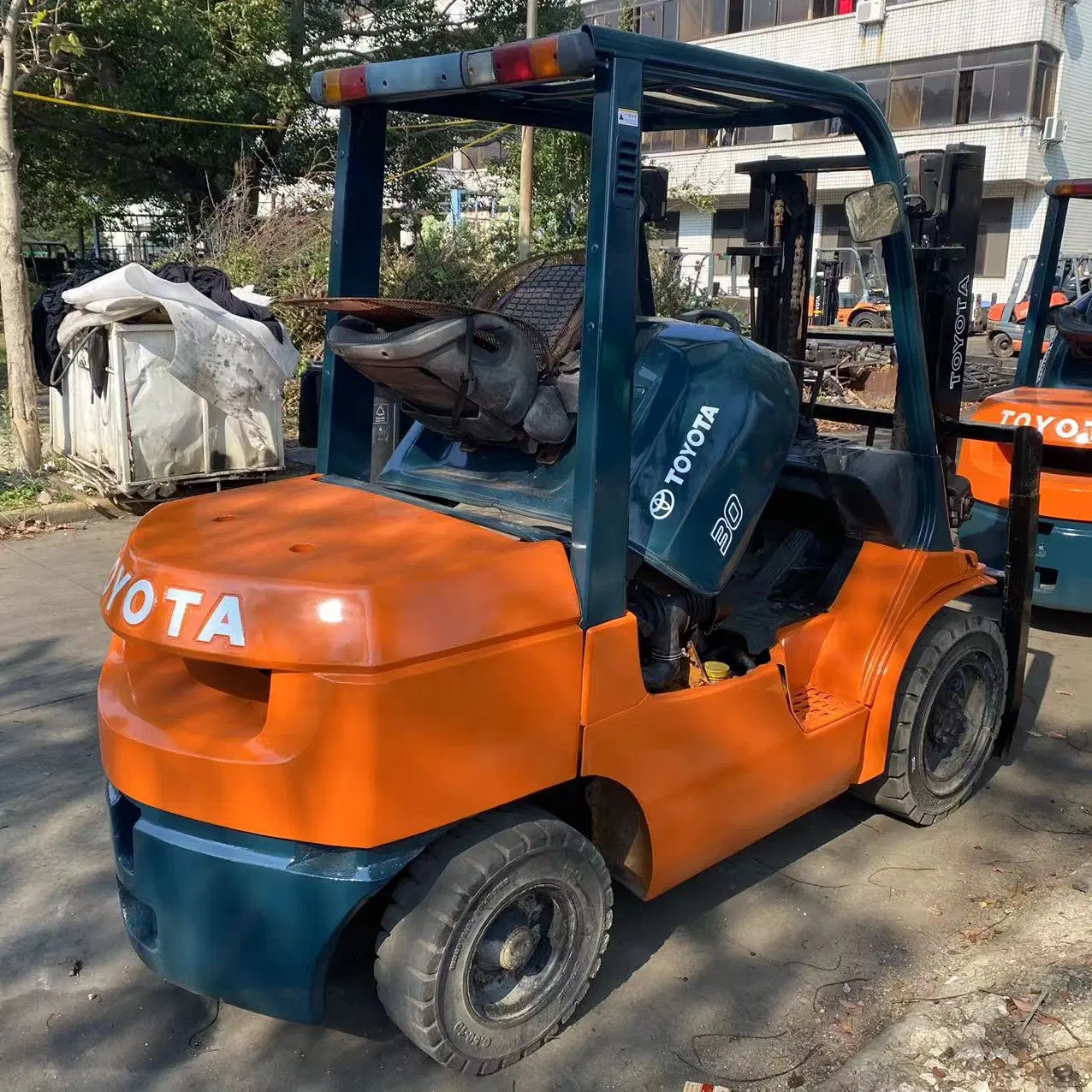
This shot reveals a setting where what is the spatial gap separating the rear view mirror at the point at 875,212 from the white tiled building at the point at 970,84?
28.9m

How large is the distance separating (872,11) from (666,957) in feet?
122

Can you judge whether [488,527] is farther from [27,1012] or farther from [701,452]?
[27,1012]

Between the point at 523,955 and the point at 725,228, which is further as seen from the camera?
the point at 725,228

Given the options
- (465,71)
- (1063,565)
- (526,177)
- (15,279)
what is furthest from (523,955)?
(526,177)

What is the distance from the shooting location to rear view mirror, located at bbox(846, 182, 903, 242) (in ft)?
11.1

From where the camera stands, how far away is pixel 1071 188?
6258 millimetres

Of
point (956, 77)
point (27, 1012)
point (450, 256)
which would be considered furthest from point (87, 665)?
point (956, 77)

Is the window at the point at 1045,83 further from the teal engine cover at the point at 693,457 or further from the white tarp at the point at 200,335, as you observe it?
the teal engine cover at the point at 693,457

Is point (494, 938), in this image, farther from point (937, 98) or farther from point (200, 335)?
point (937, 98)

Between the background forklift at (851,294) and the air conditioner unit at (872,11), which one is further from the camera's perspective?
the air conditioner unit at (872,11)

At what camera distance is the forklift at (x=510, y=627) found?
8.17 ft

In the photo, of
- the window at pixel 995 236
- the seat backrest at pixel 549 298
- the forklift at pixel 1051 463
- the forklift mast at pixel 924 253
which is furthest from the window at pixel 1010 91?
the seat backrest at pixel 549 298

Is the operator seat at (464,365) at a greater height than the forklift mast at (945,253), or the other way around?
the forklift mast at (945,253)

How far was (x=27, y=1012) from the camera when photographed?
10.1 feet
